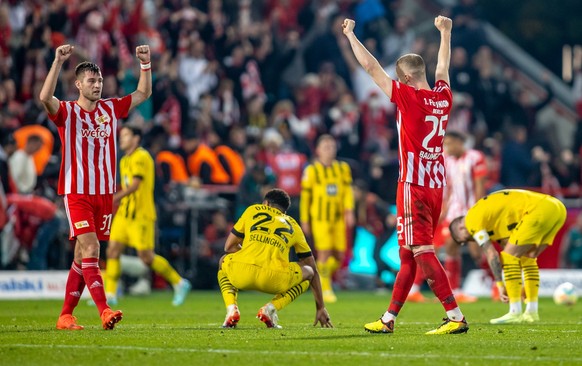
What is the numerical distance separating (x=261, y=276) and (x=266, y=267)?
100 millimetres

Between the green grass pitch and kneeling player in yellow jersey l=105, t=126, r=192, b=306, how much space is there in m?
1.98

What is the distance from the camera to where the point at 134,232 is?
55.2ft

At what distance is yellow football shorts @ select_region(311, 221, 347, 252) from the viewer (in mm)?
19234

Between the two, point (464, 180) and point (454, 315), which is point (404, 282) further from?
point (464, 180)

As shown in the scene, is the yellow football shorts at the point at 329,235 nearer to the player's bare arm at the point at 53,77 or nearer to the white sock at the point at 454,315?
the white sock at the point at 454,315

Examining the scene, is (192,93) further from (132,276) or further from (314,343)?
(314,343)

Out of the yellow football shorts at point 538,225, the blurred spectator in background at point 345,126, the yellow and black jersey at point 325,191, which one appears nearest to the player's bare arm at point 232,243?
the yellow football shorts at point 538,225

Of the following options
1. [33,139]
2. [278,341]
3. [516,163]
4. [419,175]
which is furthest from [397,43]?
[278,341]

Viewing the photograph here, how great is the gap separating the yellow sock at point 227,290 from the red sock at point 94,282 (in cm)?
114

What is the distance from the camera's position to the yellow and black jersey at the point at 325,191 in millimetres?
19203

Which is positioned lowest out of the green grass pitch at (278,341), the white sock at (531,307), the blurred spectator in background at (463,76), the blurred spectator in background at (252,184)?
the green grass pitch at (278,341)

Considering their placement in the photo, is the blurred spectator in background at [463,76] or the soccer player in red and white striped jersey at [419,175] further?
the blurred spectator in background at [463,76]

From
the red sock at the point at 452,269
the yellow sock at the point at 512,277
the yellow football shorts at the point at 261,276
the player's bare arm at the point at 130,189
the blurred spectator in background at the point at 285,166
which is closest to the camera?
the yellow football shorts at the point at 261,276

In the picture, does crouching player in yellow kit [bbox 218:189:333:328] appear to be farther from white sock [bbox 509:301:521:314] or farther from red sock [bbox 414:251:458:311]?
white sock [bbox 509:301:521:314]
